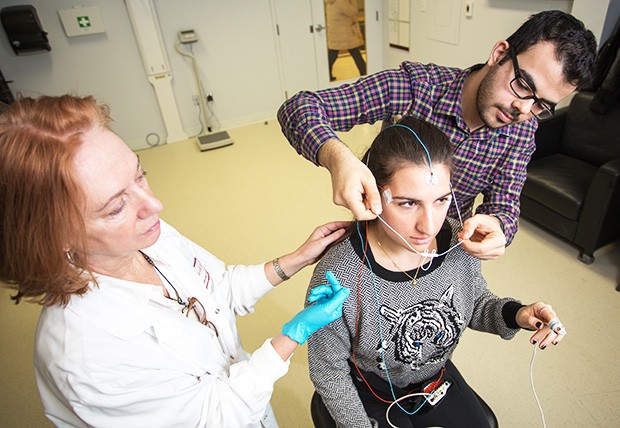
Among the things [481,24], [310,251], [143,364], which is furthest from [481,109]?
[481,24]

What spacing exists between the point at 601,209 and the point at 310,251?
1924 mm

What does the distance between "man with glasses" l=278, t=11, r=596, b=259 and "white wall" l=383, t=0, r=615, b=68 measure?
2.10 meters

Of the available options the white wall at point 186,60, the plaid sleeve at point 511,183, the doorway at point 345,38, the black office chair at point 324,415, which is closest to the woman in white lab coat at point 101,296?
the black office chair at point 324,415

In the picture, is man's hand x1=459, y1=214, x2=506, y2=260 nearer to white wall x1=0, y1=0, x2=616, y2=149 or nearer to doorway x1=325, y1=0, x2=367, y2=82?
white wall x1=0, y1=0, x2=616, y2=149

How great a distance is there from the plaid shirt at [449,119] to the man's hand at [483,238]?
0.54 ft

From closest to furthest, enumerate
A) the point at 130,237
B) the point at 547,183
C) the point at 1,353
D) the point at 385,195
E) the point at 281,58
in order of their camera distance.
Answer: the point at 130,237, the point at 385,195, the point at 1,353, the point at 547,183, the point at 281,58

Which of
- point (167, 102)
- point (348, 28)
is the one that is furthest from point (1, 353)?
point (348, 28)

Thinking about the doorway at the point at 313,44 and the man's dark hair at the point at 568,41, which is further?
the doorway at the point at 313,44

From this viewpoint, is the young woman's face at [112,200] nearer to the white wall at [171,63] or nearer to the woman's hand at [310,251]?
the woman's hand at [310,251]

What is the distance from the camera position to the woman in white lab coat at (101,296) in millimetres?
703

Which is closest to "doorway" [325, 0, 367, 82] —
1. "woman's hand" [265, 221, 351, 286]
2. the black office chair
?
"woman's hand" [265, 221, 351, 286]

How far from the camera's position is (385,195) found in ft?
3.25

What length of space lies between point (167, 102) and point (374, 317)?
4.46 meters

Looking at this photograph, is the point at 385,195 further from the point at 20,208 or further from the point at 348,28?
the point at 348,28
